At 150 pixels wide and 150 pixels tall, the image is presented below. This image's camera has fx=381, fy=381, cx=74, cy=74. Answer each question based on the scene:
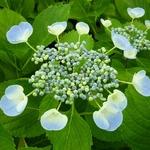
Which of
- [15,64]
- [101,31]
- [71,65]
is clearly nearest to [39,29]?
[15,64]

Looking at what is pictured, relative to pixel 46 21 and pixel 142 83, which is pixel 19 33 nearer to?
pixel 46 21

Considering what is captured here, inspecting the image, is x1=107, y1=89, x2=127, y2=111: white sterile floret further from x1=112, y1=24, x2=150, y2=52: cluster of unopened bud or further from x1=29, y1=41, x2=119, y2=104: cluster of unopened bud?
x1=112, y1=24, x2=150, y2=52: cluster of unopened bud

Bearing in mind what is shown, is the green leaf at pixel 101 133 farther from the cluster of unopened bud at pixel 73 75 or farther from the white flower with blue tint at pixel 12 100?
the white flower with blue tint at pixel 12 100

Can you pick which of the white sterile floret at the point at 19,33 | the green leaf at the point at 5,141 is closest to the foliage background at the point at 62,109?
the green leaf at the point at 5,141

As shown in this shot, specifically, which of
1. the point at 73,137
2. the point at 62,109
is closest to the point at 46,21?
the point at 62,109

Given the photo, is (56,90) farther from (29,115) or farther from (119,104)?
(29,115)

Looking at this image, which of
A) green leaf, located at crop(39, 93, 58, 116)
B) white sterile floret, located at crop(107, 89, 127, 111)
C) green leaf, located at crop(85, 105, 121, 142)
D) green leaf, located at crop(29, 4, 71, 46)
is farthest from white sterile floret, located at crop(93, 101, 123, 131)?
green leaf, located at crop(29, 4, 71, 46)
